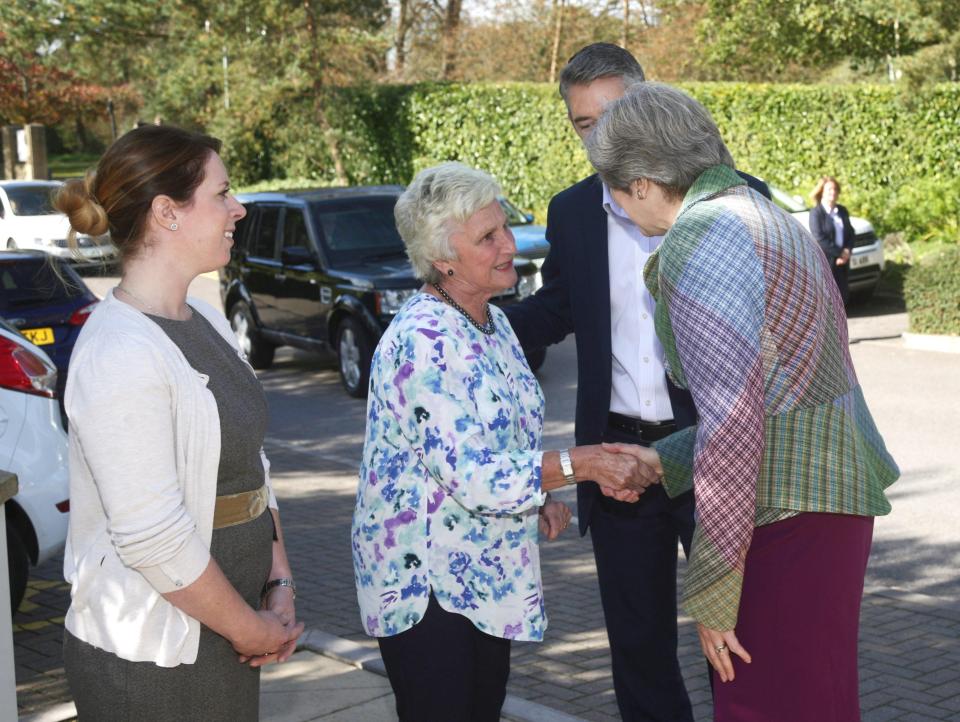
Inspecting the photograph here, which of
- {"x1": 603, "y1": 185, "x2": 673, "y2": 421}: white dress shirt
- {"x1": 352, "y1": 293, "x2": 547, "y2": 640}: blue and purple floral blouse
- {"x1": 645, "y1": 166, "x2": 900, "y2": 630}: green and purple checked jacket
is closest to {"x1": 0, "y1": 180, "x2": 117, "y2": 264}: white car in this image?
{"x1": 603, "y1": 185, "x2": 673, "y2": 421}: white dress shirt

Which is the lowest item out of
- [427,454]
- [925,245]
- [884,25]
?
[925,245]

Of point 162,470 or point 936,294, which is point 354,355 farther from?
point 162,470

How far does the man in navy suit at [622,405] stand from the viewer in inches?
162

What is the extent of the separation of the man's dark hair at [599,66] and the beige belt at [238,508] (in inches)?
77.3

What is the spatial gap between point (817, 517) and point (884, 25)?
2415 centimetres

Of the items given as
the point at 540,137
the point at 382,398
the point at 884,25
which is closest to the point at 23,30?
the point at 540,137

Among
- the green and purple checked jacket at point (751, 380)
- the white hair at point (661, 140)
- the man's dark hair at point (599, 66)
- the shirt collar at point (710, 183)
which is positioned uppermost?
the man's dark hair at point (599, 66)

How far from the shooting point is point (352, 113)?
31.2 m

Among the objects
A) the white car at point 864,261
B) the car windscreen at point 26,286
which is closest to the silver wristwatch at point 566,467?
the car windscreen at point 26,286

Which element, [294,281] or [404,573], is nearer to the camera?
[404,573]

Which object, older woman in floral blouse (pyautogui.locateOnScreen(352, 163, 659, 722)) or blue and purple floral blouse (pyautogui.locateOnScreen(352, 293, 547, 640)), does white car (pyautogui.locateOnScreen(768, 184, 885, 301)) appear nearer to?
older woman in floral blouse (pyautogui.locateOnScreen(352, 163, 659, 722))

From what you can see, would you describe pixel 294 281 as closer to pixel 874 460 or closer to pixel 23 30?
pixel 874 460

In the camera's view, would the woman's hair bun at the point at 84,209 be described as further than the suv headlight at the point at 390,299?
No

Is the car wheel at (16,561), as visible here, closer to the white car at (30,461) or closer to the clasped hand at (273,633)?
the white car at (30,461)
